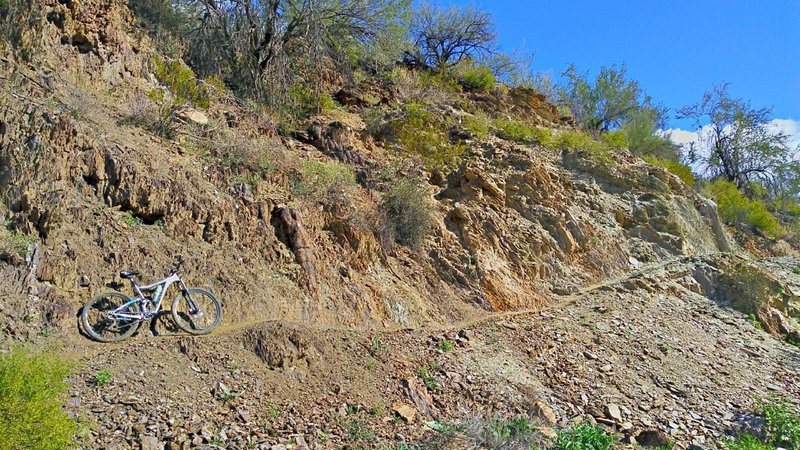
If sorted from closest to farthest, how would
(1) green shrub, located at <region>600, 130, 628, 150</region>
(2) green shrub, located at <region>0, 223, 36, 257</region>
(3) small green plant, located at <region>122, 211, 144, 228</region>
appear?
(2) green shrub, located at <region>0, 223, 36, 257</region>
(3) small green plant, located at <region>122, 211, 144, 228</region>
(1) green shrub, located at <region>600, 130, 628, 150</region>

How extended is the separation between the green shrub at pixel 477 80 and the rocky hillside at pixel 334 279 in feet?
11.8

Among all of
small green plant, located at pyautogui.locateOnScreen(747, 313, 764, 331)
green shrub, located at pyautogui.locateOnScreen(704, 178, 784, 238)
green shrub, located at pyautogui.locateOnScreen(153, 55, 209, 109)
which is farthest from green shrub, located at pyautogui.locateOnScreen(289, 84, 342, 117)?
green shrub, located at pyautogui.locateOnScreen(704, 178, 784, 238)

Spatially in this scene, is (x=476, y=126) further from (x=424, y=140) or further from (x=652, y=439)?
(x=652, y=439)

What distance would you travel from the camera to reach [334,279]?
8.73m

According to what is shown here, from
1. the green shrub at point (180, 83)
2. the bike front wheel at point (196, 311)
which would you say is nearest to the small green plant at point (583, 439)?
the bike front wheel at point (196, 311)

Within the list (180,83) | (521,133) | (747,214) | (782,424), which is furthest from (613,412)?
(747,214)

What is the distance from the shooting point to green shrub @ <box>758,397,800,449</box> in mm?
8141

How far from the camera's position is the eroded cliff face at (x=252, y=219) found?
22.6 feet

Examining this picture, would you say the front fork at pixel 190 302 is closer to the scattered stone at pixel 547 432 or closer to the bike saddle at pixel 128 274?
the bike saddle at pixel 128 274

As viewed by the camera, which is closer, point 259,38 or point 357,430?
point 357,430

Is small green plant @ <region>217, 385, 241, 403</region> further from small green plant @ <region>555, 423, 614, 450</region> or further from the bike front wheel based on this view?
small green plant @ <region>555, 423, 614, 450</region>

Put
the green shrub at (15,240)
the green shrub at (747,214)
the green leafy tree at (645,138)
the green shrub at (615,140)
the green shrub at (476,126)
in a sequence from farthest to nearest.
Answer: the green leafy tree at (645,138) < the green shrub at (747,214) < the green shrub at (615,140) < the green shrub at (476,126) < the green shrub at (15,240)

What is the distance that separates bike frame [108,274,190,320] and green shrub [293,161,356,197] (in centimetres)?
284

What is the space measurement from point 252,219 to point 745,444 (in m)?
6.73
